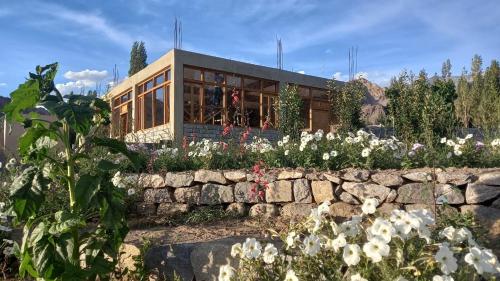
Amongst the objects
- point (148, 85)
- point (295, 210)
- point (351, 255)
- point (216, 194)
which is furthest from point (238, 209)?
point (148, 85)

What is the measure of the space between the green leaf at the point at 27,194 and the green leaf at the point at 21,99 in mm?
358

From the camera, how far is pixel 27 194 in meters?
A: 2.70

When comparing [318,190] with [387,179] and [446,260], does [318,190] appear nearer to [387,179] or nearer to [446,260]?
[387,179]

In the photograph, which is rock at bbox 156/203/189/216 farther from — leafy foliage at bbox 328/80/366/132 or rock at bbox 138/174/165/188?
leafy foliage at bbox 328/80/366/132

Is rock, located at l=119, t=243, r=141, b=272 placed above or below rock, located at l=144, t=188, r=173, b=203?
below

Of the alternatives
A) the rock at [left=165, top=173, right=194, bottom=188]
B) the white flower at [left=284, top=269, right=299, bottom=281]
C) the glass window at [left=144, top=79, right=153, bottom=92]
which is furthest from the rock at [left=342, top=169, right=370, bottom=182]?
the glass window at [left=144, top=79, right=153, bottom=92]

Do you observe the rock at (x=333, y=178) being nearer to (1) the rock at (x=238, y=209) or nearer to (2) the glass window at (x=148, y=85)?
(1) the rock at (x=238, y=209)

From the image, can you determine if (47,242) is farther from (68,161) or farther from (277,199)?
(277,199)

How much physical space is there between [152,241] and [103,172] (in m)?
1.12

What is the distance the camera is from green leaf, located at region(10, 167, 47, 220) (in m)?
2.67

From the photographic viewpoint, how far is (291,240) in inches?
97.9

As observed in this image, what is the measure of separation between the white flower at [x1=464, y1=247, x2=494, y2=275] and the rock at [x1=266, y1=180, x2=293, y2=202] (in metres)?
2.91

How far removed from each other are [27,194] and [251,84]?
1342 cm

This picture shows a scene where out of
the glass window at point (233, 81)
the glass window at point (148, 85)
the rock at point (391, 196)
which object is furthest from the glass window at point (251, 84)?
the rock at point (391, 196)
